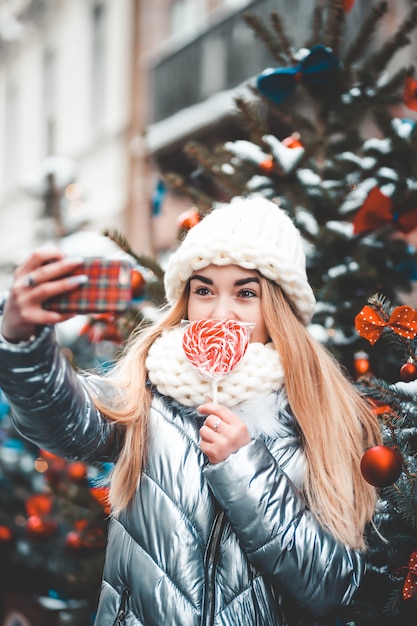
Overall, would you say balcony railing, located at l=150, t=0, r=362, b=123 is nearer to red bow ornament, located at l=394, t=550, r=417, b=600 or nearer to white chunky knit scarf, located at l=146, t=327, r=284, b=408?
white chunky knit scarf, located at l=146, t=327, r=284, b=408

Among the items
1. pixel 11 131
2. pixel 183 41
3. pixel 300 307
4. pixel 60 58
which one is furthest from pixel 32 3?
pixel 300 307

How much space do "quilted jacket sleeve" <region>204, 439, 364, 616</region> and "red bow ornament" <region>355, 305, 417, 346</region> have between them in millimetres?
407

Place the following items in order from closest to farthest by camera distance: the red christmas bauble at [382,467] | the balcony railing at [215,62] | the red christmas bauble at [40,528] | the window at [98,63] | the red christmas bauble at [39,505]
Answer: the red christmas bauble at [382,467] → the red christmas bauble at [40,528] → the red christmas bauble at [39,505] → the balcony railing at [215,62] → the window at [98,63]

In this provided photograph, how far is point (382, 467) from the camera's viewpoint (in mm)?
1655

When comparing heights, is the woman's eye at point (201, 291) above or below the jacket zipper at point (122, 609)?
above

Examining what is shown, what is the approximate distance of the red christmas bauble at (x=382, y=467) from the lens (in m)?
1.66

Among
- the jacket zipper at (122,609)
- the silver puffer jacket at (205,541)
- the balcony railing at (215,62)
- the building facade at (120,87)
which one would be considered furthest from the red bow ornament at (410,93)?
the balcony railing at (215,62)

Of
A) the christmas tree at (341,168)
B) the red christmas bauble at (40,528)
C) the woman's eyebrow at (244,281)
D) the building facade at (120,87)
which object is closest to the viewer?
the woman's eyebrow at (244,281)

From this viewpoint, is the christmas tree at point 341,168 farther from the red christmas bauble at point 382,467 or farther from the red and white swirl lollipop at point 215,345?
the red christmas bauble at point 382,467

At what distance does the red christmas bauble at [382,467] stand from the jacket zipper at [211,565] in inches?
15.6

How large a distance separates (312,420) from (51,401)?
0.75 m

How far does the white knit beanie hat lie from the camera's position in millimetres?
2002

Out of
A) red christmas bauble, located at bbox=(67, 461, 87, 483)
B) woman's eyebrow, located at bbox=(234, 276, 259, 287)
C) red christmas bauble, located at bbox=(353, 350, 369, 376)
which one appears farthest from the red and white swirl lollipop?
red christmas bauble, located at bbox=(67, 461, 87, 483)

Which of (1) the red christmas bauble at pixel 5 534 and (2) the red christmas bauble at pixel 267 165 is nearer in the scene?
(2) the red christmas bauble at pixel 267 165
